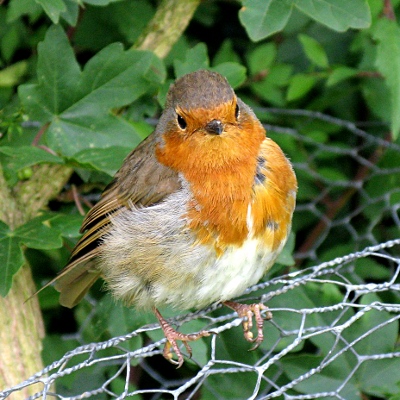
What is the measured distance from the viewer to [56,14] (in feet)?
8.43

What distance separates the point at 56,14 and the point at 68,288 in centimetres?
111

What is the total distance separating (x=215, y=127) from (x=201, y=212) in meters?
0.29

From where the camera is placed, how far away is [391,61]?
319 centimetres

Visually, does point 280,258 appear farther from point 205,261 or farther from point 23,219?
point 23,219

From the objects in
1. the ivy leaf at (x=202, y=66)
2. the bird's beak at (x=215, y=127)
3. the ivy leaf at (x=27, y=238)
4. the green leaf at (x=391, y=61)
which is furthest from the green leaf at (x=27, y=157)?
the green leaf at (x=391, y=61)

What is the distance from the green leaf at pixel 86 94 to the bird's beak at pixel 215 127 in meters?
0.56

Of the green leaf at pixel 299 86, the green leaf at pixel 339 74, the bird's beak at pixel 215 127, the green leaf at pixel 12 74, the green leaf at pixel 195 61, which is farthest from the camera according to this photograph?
the green leaf at pixel 299 86

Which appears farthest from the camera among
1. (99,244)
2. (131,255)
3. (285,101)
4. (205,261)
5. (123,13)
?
(285,101)

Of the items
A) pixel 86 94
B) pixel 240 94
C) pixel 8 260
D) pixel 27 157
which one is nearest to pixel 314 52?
pixel 240 94

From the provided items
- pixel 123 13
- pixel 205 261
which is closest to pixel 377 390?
pixel 205 261

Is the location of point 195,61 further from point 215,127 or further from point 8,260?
point 8,260

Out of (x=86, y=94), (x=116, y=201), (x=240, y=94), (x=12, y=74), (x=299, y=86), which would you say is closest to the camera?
(x=116, y=201)

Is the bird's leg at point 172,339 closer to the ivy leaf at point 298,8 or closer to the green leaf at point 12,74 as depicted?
the ivy leaf at point 298,8

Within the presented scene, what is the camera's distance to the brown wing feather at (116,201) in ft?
9.11
